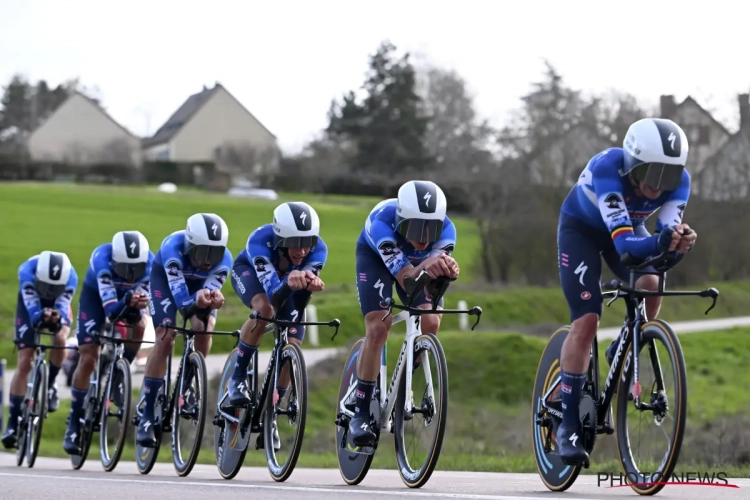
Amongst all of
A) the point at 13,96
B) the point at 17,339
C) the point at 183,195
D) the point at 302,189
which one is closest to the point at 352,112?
the point at 302,189

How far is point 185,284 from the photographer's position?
11555 mm

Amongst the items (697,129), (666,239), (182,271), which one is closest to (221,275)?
(182,271)

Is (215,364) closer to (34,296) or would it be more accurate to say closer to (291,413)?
(34,296)

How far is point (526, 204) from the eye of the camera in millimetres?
46125

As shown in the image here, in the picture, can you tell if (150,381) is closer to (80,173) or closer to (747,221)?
(747,221)

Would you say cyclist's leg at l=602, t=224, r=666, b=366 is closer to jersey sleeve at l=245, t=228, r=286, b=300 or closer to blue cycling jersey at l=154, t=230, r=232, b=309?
jersey sleeve at l=245, t=228, r=286, b=300

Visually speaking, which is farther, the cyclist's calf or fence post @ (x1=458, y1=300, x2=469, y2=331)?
fence post @ (x1=458, y1=300, x2=469, y2=331)

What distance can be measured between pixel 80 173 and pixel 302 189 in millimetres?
14329

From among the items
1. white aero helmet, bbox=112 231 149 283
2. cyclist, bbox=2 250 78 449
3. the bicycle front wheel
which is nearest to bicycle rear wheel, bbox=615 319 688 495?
the bicycle front wheel

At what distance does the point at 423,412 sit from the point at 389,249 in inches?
42.6

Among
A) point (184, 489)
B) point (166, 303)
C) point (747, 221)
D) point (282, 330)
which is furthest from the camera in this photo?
point (747, 221)

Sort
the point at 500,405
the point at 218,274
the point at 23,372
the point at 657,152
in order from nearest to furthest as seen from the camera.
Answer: the point at 657,152 < the point at 218,274 < the point at 23,372 < the point at 500,405

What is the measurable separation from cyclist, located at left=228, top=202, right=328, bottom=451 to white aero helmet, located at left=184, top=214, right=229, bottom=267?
73 centimetres

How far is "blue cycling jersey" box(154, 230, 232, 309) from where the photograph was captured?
11492mm
